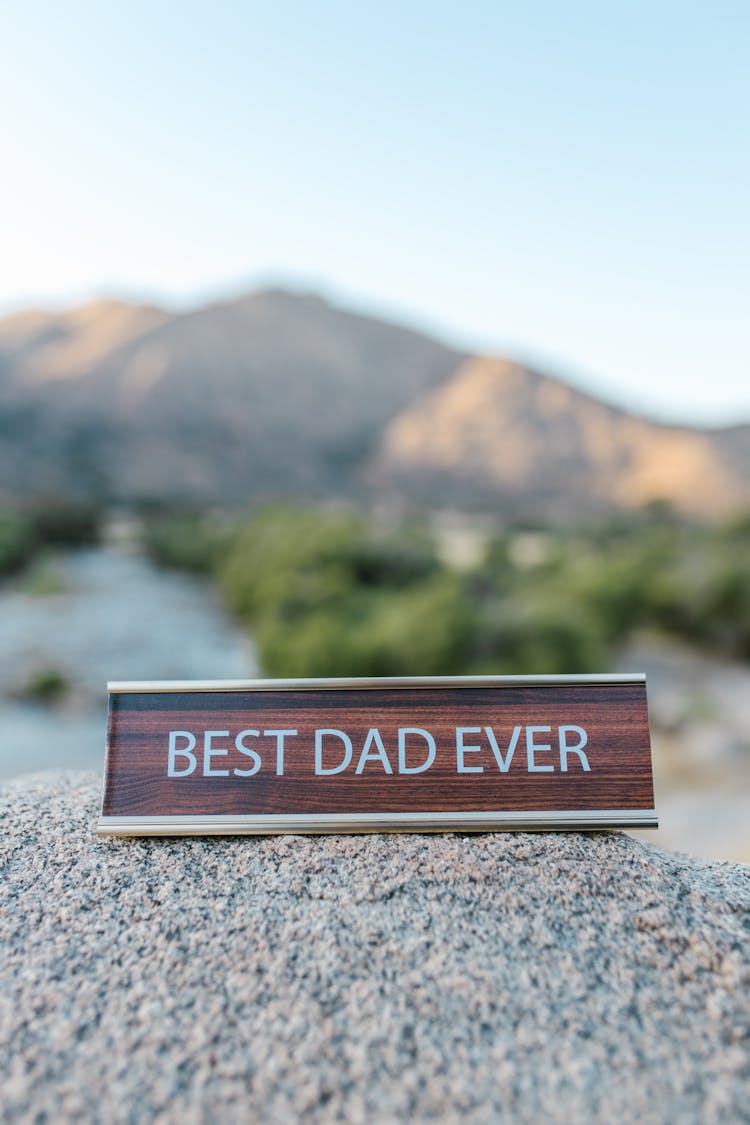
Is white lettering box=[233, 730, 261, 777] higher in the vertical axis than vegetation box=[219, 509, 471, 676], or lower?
lower

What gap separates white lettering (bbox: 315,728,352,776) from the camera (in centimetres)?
186

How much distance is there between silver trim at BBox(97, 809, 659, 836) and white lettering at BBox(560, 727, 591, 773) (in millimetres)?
99

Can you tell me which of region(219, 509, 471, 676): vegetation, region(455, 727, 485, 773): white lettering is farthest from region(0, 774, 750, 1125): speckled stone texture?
region(219, 509, 471, 676): vegetation

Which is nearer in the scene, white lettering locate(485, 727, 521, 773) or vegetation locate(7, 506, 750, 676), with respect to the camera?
white lettering locate(485, 727, 521, 773)

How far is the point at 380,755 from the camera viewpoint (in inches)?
73.8

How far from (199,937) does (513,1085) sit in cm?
61

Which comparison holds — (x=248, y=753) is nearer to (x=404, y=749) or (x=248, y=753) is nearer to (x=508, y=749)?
(x=404, y=749)

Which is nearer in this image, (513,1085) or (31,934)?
(513,1085)

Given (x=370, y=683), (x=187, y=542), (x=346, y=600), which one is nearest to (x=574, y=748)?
(x=370, y=683)

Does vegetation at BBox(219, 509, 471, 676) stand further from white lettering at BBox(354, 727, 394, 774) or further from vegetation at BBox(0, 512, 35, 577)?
white lettering at BBox(354, 727, 394, 774)

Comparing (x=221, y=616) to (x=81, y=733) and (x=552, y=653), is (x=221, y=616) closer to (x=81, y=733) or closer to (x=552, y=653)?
(x=81, y=733)

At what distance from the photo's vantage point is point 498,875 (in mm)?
1673

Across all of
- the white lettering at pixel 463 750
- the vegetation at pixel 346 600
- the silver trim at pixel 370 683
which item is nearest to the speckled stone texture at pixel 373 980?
the white lettering at pixel 463 750

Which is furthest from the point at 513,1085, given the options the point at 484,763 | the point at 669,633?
the point at 669,633
